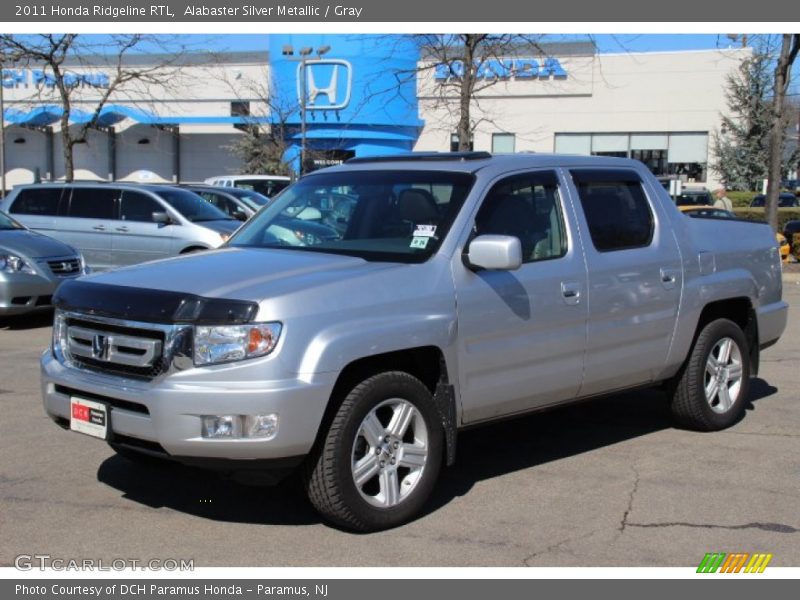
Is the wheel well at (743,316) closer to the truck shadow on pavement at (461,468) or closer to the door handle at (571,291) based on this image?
the truck shadow on pavement at (461,468)

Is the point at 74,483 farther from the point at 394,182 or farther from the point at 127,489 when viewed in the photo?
the point at 394,182

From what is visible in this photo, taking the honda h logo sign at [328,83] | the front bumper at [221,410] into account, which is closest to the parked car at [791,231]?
the front bumper at [221,410]

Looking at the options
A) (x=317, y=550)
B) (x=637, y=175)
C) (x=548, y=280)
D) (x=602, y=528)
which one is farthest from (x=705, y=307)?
(x=317, y=550)

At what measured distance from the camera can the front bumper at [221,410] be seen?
4297mm

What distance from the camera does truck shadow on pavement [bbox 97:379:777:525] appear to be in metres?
5.19

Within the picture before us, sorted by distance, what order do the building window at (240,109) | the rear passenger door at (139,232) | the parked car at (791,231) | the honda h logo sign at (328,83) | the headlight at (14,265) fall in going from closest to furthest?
the headlight at (14,265) < the rear passenger door at (139,232) < the parked car at (791,231) < the honda h logo sign at (328,83) < the building window at (240,109)

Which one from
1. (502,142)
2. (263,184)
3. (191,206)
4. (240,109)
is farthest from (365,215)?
(240,109)

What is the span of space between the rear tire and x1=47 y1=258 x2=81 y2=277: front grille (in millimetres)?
8221

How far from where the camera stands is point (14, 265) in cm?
1159

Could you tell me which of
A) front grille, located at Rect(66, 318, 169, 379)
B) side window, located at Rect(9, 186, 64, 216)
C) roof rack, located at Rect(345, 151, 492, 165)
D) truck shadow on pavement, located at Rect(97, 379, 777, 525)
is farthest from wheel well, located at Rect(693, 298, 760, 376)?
side window, located at Rect(9, 186, 64, 216)

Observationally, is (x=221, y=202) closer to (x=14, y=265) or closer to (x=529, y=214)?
(x=14, y=265)

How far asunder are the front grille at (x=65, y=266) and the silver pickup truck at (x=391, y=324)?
6.69 m

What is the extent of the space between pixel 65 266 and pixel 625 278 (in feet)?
27.5

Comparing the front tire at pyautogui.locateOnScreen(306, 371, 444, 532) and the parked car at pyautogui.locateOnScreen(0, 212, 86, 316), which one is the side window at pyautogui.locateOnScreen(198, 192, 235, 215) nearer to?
the parked car at pyautogui.locateOnScreen(0, 212, 86, 316)
